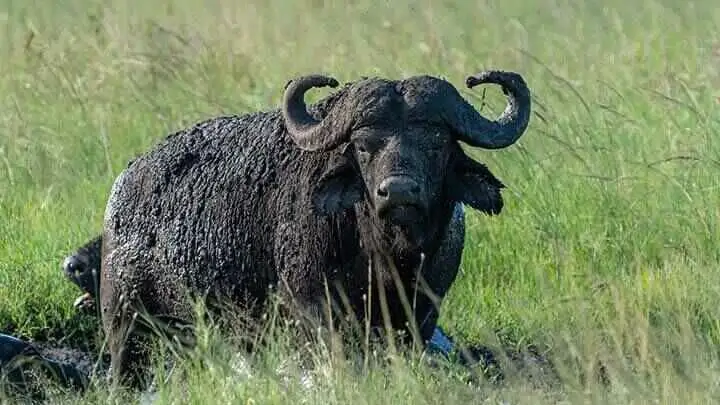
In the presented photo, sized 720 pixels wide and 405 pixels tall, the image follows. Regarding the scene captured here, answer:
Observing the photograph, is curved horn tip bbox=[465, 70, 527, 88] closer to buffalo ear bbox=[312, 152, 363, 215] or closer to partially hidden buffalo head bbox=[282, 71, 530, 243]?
partially hidden buffalo head bbox=[282, 71, 530, 243]

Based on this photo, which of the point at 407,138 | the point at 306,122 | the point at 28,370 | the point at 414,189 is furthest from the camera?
the point at 28,370

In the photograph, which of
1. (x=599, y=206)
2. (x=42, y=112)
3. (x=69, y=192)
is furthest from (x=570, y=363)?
(x=42, y=112)

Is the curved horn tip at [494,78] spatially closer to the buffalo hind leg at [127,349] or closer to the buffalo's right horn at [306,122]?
the buffalo's right horn at [306,122]

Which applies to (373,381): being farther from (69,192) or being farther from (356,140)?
(69,192)

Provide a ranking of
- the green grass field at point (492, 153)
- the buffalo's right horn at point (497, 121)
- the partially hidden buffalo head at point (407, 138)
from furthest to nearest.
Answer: the buffalo's right horn at point (497, 121) → the partially hidden buffalo head at point (407, 138) → the green grass field at point (492, 153)

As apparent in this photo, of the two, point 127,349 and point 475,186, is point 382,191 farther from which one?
point 127,349

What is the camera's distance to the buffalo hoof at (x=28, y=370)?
799cm

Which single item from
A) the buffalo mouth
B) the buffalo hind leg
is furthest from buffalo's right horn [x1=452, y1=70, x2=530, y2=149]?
the buffalo hind leg

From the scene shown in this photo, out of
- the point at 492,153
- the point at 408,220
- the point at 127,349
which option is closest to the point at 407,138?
the point at 408,220

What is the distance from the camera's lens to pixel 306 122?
776 centimetres

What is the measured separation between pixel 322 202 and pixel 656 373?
1.73m

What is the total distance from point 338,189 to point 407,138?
427 millimetres

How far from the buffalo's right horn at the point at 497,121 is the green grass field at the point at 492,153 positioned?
2.01 ft

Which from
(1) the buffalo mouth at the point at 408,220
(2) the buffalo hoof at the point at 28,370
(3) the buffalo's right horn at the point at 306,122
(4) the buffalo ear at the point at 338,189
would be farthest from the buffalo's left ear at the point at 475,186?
(2) the buffalo hoof at the point at 28,370
